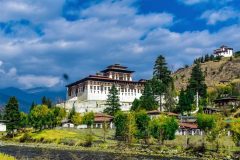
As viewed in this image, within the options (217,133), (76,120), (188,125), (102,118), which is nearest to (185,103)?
(188,125)

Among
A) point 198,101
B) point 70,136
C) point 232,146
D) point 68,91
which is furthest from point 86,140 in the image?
point 68,91

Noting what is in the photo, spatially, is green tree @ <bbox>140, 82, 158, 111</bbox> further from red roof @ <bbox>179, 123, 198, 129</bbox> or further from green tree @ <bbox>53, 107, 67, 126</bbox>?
green tree @ <bbox>53, 107, 67, 126</bbox>

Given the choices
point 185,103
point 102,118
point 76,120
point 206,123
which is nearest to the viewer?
point 206,123

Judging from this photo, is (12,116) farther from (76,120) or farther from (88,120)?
(88,120)

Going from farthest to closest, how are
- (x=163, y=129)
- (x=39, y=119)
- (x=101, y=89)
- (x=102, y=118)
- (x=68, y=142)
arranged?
(x=101, y=89), (x=102, y=118), (x=39, y=119), (x=68, y=142), (x=163, y=129)

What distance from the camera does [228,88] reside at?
15638 centimetres

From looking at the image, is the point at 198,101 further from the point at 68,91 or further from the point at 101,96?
the point at 68,91

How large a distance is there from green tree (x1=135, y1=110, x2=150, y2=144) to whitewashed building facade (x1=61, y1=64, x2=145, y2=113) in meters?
51.5

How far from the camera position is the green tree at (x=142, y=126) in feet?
314

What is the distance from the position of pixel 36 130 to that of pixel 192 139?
1725 inches

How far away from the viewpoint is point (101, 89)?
533 feet

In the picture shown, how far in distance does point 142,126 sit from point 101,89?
66.3 m

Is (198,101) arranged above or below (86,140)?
above

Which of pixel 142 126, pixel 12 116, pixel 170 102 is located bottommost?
pixel 142 126
